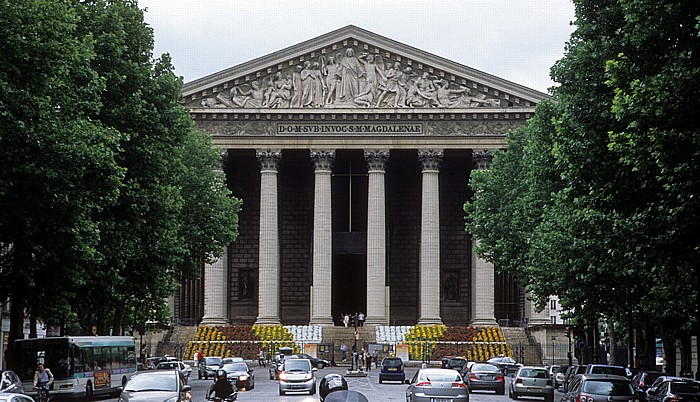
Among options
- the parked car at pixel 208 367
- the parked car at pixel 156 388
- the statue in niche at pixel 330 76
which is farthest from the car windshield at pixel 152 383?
the statue in niche at pixel 330 76

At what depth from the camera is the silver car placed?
3666 cm

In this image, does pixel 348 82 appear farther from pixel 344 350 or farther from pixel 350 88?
pixel 344 350

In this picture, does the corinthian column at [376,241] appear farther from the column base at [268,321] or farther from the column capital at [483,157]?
the column base at [268,321]

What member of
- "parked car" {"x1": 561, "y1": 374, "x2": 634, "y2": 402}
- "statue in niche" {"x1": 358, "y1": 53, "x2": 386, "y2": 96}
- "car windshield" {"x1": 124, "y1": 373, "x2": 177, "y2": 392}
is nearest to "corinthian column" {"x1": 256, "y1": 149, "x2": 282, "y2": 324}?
"statue in niche" {"x1": 358, "y1": 53, "x2": 386, "y2": 96}

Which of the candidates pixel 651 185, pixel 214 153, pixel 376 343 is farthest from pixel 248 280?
pixel 651 185

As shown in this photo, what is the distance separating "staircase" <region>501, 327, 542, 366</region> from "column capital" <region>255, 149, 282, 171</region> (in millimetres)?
21070

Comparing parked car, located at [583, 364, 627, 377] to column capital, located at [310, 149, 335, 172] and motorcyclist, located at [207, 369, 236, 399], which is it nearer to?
motorcyclist, located at [207, 369, 236, 399]

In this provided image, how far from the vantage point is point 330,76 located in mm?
83688

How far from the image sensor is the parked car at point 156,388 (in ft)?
104

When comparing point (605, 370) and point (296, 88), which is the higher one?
point (296, 88)

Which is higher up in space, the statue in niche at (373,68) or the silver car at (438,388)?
the statue in niche at (373,68)

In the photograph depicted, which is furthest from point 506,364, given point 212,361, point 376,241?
point 212,361

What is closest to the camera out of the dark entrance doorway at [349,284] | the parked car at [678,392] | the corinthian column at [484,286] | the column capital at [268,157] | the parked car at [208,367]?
the parked car at [678,392]

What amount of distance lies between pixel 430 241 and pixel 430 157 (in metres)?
6.26
